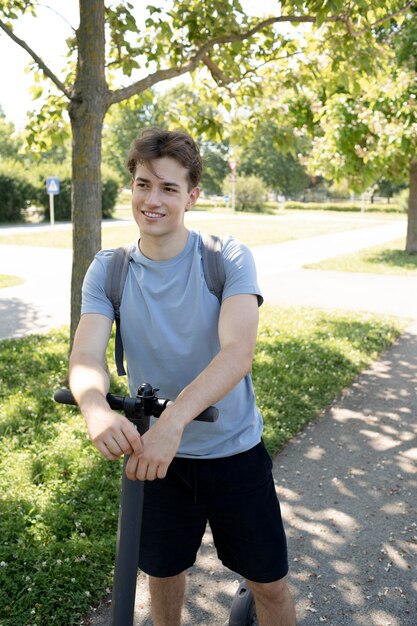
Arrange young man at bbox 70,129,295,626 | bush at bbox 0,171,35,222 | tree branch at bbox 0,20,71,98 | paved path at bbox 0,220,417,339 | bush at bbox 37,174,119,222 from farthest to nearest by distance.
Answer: bush at bbox 37,174,119,222 < bush at bbox 0,171,35,222 < paved path at bbox 0,220,417,339 < tree branch at bbox 0,20,71,98 < young man at bbox 70,129,295,626

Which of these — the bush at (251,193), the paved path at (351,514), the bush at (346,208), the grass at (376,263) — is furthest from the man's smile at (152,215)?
the bush at (346,208)

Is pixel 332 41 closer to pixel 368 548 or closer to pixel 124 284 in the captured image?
pixel 368 548

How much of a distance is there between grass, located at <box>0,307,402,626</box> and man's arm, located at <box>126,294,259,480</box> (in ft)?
5.31

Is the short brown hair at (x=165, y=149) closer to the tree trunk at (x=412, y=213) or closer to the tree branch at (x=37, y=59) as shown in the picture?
the tree branch at (x=37, y=59)

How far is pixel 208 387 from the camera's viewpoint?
1757mm

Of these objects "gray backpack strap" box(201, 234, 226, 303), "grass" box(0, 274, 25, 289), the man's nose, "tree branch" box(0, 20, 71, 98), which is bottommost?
"grass" box(0, 274, 25, 289)

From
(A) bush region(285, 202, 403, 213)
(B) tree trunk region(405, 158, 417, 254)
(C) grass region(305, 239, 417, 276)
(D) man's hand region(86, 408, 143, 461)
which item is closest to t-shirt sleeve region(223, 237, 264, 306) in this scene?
(D) man's hand region(86, 408, 143, 461)

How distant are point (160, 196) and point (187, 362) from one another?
1.65 feet

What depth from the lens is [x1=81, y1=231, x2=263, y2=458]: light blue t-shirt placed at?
6.66 feet

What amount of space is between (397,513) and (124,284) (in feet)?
8.56

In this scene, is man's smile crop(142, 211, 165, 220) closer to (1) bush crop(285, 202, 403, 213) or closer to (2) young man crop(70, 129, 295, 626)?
(2) young man crop(70, 129, 295, 626)

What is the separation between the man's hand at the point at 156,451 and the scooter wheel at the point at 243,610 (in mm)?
1332

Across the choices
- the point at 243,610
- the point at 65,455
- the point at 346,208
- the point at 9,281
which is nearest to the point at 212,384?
the point at 243,610

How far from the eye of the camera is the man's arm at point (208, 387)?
5.34ft
